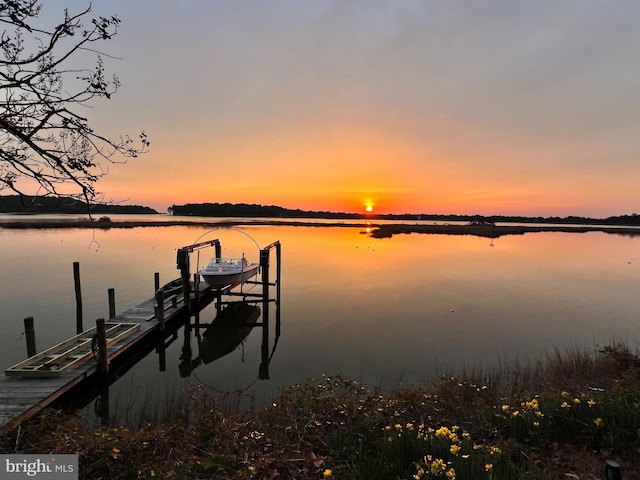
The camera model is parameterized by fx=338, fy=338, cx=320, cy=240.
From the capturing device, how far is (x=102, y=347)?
10.8 meters

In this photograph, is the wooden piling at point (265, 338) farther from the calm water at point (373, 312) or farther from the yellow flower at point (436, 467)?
the yellow flower at point (436, 467)

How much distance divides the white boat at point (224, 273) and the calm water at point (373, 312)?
11.3ft

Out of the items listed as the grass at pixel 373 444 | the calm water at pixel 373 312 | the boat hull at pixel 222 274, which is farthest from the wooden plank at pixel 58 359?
the boat hull at pixel 222 274

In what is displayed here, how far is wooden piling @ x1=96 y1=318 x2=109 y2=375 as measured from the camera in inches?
420

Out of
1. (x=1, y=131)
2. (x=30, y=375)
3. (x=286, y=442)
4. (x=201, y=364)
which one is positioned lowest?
(x=201, y=364)

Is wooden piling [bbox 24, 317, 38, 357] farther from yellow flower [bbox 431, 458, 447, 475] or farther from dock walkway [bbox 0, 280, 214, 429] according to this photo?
yellow flower [bbox 431, 458, 447, 475]

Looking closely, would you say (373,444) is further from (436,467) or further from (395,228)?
(395,228)

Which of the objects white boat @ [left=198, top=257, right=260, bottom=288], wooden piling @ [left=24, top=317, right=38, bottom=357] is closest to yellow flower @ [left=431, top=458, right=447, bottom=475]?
wooden piling @ [left=24, top=317, right=38, bottom=357]

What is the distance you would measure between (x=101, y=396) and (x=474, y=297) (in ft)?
70.3

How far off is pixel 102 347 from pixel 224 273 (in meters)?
9.17

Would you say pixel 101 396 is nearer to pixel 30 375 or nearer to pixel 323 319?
pixel 30 375

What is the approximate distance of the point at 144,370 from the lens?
12750 mm

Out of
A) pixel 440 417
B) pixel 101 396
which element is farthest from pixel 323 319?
pixel 440 417

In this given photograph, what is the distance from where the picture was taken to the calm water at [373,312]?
12.6 m
